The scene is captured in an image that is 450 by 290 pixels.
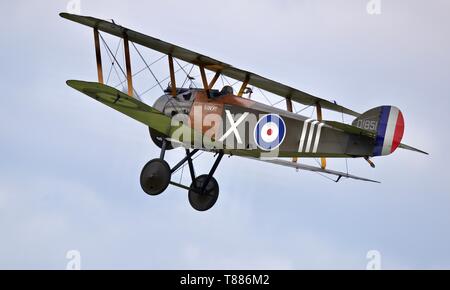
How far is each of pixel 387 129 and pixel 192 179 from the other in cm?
435

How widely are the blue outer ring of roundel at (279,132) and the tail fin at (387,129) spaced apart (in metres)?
1.55

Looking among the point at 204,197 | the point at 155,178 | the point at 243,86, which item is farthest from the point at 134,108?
the point at 204,197

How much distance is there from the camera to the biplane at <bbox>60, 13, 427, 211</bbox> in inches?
755

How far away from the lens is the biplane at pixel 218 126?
755 inches

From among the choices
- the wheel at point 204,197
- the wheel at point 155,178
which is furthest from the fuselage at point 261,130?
the wheel at point 204,197

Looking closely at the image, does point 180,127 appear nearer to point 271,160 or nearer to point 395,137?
point 271,160

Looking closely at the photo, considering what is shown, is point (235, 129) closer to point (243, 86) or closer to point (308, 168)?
point (243, 86)

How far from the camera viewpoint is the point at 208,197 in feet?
70.1

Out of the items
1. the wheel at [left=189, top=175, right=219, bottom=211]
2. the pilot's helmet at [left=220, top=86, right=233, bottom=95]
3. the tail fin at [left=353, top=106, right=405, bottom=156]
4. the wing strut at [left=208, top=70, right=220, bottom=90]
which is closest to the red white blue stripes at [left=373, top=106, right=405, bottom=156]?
the tail fin at [left=353, top=106, right=405, bottom=156]

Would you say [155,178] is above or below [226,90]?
below

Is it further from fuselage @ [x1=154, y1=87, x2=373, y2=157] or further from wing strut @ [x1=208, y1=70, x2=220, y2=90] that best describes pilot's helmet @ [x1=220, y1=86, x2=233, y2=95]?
wing strut @ [x1=208, y1=70, x2=220, y2=90]

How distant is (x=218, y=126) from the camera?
20047 mm

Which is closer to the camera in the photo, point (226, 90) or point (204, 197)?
point (226, 90)

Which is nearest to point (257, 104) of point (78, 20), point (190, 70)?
point (190, 70)
